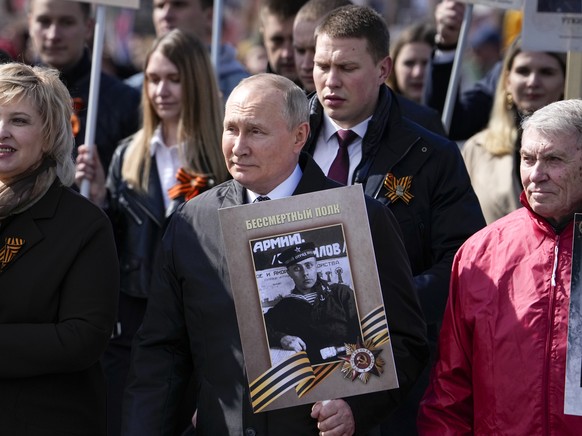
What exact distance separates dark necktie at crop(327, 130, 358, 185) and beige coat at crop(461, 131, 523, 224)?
4.59 feet

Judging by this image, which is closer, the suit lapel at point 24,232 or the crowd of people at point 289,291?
the crowd of people at point 289,291

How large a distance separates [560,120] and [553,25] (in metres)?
1.69

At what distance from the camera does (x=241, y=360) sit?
3.88 metres

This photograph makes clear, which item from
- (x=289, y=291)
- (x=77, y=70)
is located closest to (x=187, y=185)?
(x=77, y=70)

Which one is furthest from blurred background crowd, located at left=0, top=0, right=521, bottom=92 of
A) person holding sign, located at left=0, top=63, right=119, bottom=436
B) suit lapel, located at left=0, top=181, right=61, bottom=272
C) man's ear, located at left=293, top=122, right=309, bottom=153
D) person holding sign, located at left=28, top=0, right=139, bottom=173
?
man's ear, located at left=293, top=122, right=309, bottom=153

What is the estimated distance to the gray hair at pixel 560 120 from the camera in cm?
386

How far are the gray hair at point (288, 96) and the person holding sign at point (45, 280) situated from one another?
29.5 inches

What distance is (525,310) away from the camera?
12.6 feet

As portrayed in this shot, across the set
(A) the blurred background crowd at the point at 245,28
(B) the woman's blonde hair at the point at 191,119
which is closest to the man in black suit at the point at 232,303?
(B) the woman's blonde hair at the point at 191,119

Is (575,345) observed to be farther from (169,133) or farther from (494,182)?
(169,133)

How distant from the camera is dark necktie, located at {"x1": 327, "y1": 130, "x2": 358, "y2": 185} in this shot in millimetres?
4941

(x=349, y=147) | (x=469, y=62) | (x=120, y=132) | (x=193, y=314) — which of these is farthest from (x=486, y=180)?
(x=469, y=62)

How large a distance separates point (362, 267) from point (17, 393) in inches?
50.3

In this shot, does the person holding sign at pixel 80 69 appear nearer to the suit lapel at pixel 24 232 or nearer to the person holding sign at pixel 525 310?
the suit lapel at pixel 24 232
